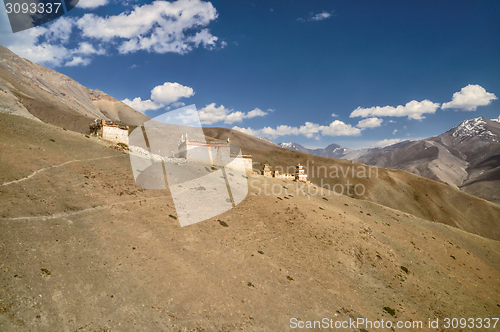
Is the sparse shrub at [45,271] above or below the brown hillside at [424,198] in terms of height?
above

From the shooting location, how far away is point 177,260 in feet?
73.7

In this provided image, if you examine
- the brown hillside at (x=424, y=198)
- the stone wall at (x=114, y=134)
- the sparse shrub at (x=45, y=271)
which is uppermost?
the stone wall at (x=114, y=134)

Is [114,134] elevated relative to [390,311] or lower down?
elevated

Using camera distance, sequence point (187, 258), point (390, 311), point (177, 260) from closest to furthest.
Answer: point (177, 260), point (187, 258), point (390, 311)

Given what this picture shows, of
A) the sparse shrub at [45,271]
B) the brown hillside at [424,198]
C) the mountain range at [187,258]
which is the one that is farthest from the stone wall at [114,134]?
the brown hillside at [424,198]

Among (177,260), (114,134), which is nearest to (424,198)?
(177,260)

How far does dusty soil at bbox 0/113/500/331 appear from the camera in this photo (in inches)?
635

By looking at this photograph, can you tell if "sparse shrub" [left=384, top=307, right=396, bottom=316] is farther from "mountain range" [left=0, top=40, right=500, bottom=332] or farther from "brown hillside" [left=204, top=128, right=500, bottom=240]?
"brown hillside" [left=204, top=128, right=500, bottom=240]

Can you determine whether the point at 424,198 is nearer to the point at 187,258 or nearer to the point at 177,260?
the point at 187,258

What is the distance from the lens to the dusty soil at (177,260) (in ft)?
52.9

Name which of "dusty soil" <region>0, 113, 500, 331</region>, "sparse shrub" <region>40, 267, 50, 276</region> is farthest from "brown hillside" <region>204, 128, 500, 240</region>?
"sparse shrub" <region>40, 267, 50, 276</region>

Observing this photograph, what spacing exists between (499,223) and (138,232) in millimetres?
127548

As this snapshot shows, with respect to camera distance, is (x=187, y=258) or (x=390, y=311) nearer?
(x=187, y=258)

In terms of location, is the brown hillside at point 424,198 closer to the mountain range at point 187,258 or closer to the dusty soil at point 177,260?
the mountain range at point 187,258
